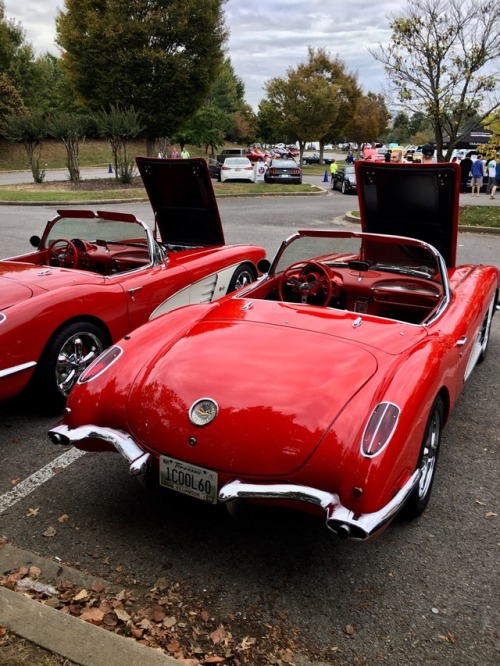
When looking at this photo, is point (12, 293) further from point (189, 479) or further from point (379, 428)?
point (379, 428)

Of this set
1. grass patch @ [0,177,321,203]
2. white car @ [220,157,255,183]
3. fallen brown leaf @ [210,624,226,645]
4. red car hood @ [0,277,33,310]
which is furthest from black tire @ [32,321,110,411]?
white car @ [220,157,255,183]

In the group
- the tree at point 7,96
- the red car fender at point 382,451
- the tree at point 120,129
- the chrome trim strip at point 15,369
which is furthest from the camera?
the tree at point 7,96

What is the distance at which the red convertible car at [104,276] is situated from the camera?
400cm

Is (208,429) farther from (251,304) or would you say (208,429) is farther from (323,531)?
(251,304)

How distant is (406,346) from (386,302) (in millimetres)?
1273

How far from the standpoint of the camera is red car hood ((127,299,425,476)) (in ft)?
8.36

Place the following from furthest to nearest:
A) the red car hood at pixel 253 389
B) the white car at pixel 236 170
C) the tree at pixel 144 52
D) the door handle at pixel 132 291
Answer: the white car at pixel 236 170
the tree at pixel 144 52
the door handle at pixel 132 291
the red car hood at pixel 253 389

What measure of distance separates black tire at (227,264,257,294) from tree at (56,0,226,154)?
2145 cm

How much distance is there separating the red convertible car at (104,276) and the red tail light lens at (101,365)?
0.88 m

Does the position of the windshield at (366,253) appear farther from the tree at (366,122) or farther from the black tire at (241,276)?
the tree at (366,122)

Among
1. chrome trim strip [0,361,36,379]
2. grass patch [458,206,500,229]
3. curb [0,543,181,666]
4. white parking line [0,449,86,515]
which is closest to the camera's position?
curb [0,543,181,666]

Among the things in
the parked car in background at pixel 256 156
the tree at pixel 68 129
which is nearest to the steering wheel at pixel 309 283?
the tree at pixel 68 129

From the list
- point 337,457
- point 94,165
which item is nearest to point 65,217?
point 337,457

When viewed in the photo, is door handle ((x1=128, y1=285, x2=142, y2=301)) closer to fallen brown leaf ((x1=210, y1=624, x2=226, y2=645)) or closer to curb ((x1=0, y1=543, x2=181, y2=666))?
curb ((x1=0, y1=543, x2=181, y2=666))
